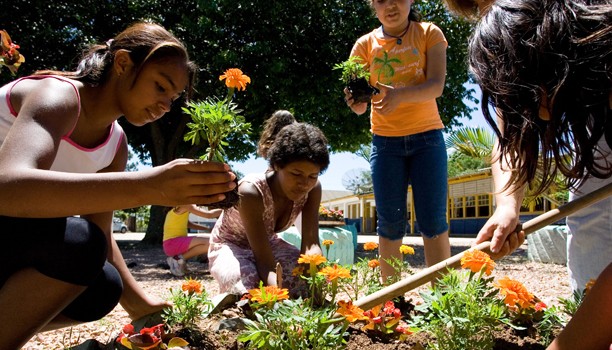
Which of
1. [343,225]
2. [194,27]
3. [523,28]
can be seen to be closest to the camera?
[523,28]

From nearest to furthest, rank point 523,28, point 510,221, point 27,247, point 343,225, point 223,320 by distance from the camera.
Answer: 1. point 523,28
2. point 27,247
3. point 510,221
4. point 223,320
5. point 343,225

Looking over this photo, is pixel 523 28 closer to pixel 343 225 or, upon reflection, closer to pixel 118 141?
pixel 118 141

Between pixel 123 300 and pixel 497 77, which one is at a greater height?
pixel 497 77

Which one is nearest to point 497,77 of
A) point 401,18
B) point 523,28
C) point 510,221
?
point 523,28

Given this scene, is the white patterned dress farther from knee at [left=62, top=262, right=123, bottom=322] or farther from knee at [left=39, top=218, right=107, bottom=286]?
knee at [left=39, top=218, right=107, bottom=286]

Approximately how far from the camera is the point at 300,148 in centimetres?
259

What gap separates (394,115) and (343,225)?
19.3ft

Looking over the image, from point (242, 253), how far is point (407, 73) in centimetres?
146

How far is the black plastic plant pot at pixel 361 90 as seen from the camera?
9.74ft

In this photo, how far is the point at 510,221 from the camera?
5.68 feet

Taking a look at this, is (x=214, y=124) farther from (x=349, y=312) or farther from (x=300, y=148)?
(x=300, y=148)

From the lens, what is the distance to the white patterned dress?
2.52 metres

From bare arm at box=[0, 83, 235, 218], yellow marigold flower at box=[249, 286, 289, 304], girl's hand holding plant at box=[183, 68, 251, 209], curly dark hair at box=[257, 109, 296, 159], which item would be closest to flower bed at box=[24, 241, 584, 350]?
yellow marigold flower at box=[249, 286, 289, 304]

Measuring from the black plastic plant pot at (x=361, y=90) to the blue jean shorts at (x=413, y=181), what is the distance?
0.30 meters
